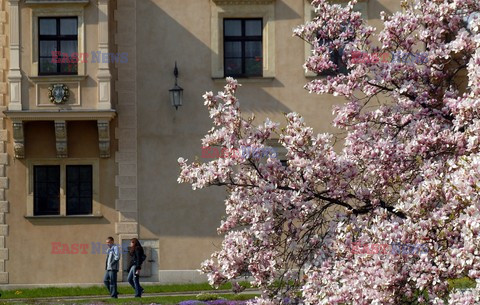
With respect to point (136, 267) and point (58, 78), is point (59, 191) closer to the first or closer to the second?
point (58, 78)

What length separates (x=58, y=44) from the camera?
29203mm

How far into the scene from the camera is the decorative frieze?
94.4ft

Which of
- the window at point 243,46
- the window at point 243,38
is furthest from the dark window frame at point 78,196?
the window at point 243,46

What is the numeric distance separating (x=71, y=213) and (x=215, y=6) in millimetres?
6720

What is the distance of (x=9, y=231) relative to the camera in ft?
96.0

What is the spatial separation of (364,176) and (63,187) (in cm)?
1700

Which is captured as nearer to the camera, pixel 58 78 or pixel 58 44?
pixel 58 78

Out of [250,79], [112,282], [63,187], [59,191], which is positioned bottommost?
[112,282]

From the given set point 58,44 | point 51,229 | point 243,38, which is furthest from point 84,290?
point 243,38

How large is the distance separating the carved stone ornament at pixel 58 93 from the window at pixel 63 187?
1.77m

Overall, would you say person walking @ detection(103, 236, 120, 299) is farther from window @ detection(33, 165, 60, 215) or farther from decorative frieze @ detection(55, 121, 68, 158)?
decorative frieze @ detection(55, 121, 68, 158)

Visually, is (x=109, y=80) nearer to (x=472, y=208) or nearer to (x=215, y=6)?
(x=215, y=6)

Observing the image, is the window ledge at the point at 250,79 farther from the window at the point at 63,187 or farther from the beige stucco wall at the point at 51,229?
the window at the point at 63,187

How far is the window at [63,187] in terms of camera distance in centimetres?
2939
